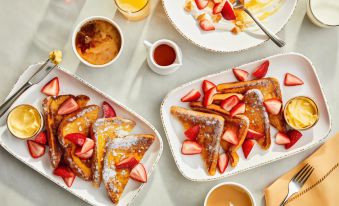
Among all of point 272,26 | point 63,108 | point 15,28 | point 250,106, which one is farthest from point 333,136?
point 15,28

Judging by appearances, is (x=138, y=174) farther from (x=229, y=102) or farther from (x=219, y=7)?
(x=219, y=7)

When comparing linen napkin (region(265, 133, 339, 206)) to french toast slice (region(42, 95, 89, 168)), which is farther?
linen napkin (region(265, 133, 339, 206))

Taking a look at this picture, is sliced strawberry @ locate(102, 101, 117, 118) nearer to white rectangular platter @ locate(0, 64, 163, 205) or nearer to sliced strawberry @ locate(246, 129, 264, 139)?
white rectangular platter @ locate(0, 64, 163, 205)

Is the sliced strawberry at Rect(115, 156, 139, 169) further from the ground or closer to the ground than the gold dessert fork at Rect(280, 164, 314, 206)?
closer to the ground

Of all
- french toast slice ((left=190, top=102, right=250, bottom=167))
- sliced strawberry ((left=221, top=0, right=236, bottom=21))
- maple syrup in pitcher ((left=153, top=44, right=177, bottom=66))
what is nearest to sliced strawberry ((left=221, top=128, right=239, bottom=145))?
french toast slice ((left=190, top=102, right=250, bottom=167))

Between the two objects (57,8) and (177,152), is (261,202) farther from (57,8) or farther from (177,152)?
(57,8)

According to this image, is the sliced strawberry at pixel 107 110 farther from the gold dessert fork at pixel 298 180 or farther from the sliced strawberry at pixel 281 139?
the gold dessert fork at pixel 298 180

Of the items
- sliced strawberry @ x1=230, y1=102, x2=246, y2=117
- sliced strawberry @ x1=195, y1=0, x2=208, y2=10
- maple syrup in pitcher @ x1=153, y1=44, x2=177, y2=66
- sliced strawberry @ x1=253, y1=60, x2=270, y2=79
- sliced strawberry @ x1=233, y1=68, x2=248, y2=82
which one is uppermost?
sliced strawberry @ x1=195, y1=0, x2=208, y2=10

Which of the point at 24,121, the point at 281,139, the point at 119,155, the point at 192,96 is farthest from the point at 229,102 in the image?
the point at 24,121
